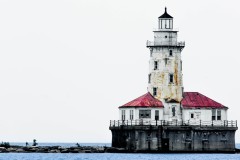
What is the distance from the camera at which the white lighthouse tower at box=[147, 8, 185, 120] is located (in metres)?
A: 90.1

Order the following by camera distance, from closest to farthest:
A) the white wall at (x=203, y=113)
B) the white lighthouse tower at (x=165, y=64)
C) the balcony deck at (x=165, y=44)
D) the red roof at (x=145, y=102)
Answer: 1. the red roof at (x=145, y=102)
2. the white wall at (x=203, y=113)
3. the white lighthouse tower at (x=165, y=64)
4. the balcony deck at (x=165, y=44)

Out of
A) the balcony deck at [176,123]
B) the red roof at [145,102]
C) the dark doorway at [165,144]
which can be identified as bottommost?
the dark doorway at [165,144]

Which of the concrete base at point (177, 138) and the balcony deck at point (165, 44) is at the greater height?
the balcony deck at point (165, 44)

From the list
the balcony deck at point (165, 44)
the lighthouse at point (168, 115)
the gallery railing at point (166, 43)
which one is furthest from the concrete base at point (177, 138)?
the gallery railing at point (166, 43)

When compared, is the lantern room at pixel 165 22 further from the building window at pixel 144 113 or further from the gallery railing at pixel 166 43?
the building window at pixel 144 113

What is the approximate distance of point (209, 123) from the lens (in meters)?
87.9

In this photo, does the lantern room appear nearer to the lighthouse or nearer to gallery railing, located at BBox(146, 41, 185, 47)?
the lighthouse

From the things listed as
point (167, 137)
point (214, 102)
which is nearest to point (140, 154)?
point (167, 137)

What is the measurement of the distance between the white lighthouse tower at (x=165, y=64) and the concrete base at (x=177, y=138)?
11.7ft

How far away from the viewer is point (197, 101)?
89.5 metres

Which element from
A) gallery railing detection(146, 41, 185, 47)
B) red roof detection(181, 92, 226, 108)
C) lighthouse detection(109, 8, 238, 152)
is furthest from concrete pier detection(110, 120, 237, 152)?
gallery railing detection(146, 41, 185, 47)

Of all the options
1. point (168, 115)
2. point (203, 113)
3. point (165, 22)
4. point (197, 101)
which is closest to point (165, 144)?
point (168, 115)

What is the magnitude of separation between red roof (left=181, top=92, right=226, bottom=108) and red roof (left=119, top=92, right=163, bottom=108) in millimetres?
2999

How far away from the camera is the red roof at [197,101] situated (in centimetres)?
8850
